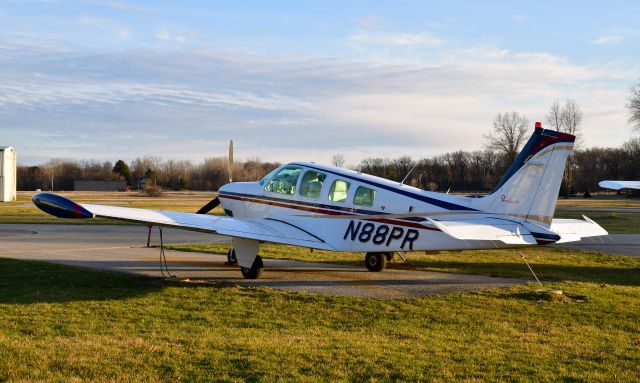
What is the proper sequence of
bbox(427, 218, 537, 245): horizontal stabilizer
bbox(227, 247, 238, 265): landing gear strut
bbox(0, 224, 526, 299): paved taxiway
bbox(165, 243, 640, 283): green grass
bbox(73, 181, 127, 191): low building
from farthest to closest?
bbox(73, 181, 127, 191): low building → bbox(227, 247, 238, 265): landing gear strut → bbox(165, 243, 640, 283): green grass → bbox(0, 224, 526, 299): paved taxiway → bbox(427, 218, 537, 245): horizontal stabilizer

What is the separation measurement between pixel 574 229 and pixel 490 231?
2.49 meters

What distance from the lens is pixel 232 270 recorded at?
14.7 m

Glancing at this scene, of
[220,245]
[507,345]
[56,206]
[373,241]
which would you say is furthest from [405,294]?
[220,245]

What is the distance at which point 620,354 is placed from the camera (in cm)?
733

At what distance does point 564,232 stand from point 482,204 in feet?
5.26

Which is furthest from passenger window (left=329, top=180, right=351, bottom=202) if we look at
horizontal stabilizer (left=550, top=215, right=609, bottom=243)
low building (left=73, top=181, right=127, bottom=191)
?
low building (left=73, top=181, right=127, bottom=191)

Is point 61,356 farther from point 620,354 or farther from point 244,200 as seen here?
point 244,200

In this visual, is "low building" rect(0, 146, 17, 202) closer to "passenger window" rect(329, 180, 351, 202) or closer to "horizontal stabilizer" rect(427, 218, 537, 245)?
"passenger window" rect(329, 180, 351, 202)

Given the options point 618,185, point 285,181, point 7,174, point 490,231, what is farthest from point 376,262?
point 7,174

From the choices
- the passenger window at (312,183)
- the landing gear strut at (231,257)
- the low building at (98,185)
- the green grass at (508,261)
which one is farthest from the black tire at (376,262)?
the low building at (98,185)

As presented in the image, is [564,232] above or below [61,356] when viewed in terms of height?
above

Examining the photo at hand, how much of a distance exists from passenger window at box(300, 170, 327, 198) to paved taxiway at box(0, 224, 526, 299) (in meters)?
1.73

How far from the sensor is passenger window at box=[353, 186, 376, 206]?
42.6ft

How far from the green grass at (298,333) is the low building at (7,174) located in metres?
→ 58.9
